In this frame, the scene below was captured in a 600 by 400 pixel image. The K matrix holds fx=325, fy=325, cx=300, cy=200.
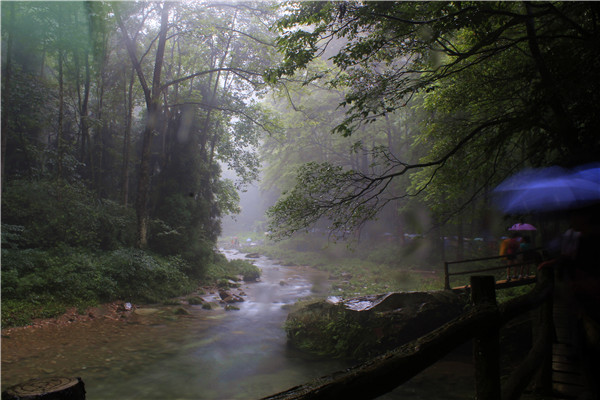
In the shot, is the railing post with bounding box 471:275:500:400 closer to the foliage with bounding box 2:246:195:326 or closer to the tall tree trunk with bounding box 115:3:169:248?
the foliage with bounding box 2:246:195:326

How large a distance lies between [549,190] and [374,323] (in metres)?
4.71

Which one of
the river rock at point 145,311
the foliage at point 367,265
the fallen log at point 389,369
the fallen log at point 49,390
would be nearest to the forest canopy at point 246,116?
the river rock at point 145,311

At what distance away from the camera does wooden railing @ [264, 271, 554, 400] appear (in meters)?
1.42

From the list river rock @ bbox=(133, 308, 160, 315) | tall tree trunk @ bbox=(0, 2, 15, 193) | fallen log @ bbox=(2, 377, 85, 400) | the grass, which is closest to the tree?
the grass

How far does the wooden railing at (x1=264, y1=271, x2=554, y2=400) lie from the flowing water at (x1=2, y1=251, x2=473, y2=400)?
8.81ft

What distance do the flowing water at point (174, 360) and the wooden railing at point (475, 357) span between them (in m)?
2.69

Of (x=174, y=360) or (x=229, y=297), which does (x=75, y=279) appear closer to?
(x=174, y=360)

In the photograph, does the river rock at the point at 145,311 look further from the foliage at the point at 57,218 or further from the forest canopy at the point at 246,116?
the foliage at the point at 57,218

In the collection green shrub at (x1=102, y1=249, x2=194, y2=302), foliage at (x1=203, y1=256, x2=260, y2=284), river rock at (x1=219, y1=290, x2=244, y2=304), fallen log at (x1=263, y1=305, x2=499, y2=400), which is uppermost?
fallen log at (x1=263, y1=305, x2=499, y2=400)

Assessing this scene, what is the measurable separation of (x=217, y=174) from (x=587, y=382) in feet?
64.9

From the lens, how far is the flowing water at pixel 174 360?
5.97 m

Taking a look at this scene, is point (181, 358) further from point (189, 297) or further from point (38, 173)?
point (38, 173)

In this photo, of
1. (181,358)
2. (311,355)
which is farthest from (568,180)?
(181,358)

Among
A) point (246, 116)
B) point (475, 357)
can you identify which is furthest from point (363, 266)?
point (475, 357)
